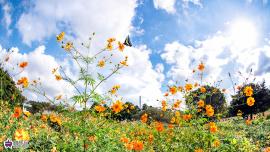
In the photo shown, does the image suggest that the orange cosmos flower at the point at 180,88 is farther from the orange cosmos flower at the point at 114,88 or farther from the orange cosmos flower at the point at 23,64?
the orange cosmos flower at the point at 23,64

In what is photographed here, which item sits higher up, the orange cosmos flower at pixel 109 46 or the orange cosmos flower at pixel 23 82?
the orange cosmos flower at pixel 109 46

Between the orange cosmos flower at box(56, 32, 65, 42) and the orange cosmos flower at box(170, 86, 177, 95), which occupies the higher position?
the orange cosmos flower at box(56, 32, 65, 42)

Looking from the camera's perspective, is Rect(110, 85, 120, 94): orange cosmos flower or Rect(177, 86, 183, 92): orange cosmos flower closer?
Rect(110, 85, 120, 94): orange cosmos flower

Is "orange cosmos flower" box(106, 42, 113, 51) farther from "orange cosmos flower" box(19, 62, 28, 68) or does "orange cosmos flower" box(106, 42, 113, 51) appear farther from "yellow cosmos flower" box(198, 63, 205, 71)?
"yellow cosmos flower" box(198, 63, 205, 71)

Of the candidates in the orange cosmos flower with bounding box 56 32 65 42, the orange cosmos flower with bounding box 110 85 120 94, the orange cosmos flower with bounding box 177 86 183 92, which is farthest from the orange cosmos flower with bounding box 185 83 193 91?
the orange cosmos flower with bounding box 56 32 65 42

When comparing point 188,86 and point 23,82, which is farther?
point 188,86

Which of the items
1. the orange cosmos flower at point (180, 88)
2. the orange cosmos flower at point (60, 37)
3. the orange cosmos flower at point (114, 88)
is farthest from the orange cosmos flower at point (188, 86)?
the orange cosmos flower at point (60, 37)

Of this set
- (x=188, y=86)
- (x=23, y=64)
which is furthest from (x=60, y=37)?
(x=188, y=86)

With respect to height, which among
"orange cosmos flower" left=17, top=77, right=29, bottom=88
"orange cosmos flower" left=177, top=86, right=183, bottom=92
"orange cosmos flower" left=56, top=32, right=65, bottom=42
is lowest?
"orange cosmos flower" left=17, top=77, right=29, bottom=88

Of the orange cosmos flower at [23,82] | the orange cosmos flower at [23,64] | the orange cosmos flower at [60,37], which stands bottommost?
the orange cosmos flower at [23,82]

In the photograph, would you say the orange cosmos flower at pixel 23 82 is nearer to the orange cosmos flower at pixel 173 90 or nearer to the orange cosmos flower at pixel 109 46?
the orange cosmos flower at pixel 109 46

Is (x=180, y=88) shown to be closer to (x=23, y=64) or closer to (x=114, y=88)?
(x=114, y=88)

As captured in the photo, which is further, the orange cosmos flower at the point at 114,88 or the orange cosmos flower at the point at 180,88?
the orange cosmos flower at the point at 180,88

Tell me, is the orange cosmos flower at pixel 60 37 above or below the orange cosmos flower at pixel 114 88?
above
